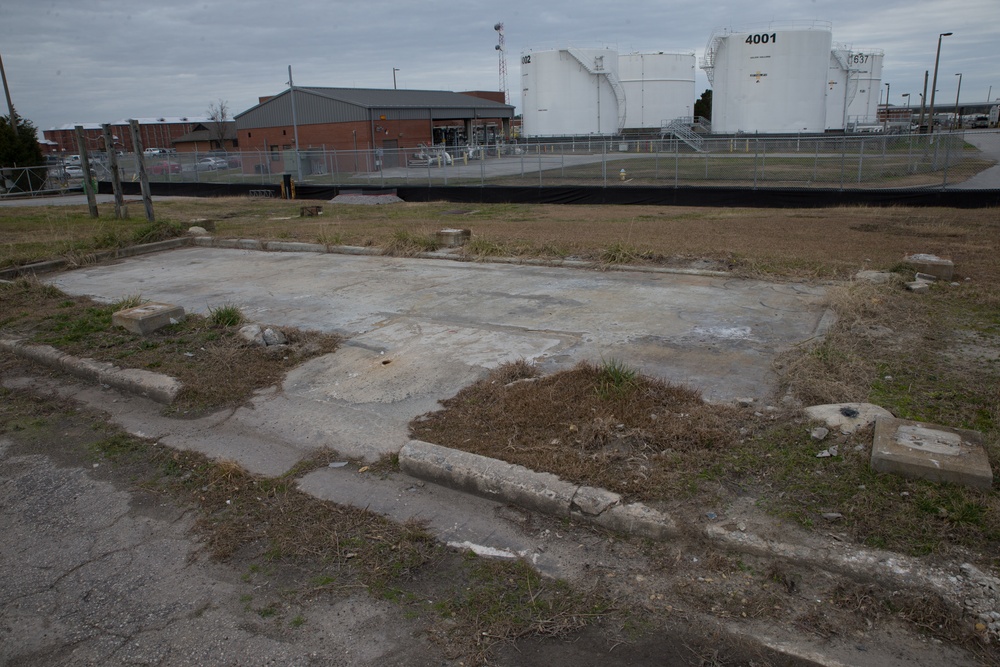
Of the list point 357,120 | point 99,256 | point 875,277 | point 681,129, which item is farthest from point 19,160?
point 681,129

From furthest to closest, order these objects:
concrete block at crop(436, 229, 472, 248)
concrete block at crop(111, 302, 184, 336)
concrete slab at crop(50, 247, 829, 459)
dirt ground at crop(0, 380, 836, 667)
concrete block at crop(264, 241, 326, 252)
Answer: concrete block at crop(264, 241, 326, 252) < concrete block at crop(436, 229, 472, 248) < concrete block at crop(111, 302, 184, 336) < concrete slab at crop(50, 247, 829, 459) < dirt ground at crop(0, 380, 836, 667)

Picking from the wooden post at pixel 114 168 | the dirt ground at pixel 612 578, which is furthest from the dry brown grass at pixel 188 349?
the wooden post at pixel 114 168

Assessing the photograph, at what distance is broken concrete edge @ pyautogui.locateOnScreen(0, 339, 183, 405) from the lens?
6.30m

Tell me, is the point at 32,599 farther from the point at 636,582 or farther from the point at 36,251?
the point at 36,251

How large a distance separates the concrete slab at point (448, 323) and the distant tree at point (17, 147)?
32530 mm

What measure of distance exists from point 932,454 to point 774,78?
60128mm

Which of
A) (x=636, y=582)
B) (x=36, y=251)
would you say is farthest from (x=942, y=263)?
(x=36, y=251)

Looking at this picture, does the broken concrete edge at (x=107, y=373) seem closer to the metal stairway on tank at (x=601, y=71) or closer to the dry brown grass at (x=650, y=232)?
the dry brown grass at (x=650, y=232)

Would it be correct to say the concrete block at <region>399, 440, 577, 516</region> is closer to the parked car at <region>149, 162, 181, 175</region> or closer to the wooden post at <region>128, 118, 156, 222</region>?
the wooden post at <region>128, 118, 156, 222</region>

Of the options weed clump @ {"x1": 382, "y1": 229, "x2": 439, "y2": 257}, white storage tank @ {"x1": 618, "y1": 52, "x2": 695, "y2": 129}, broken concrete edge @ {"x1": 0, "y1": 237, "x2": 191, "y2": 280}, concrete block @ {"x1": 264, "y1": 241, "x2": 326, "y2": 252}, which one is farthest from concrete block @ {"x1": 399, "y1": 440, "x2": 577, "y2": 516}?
white storage tank @ {"x1": 618, "y1": 52, "x2": 695, "y2": 129}

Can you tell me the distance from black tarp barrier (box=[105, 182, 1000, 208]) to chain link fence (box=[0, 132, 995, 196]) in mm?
1167

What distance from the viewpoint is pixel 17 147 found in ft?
125

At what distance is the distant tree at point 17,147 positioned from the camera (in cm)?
3766

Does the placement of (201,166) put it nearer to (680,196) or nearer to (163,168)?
(163,168)
